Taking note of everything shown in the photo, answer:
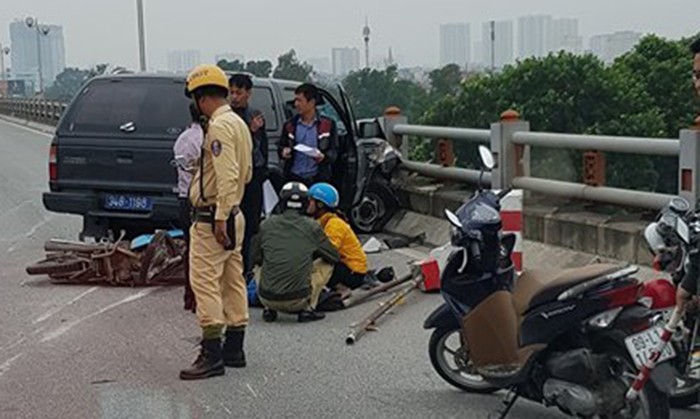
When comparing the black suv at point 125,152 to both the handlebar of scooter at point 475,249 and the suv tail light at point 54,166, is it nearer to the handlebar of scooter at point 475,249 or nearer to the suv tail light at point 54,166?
the suv tail light at point 54,166

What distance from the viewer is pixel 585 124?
123ft

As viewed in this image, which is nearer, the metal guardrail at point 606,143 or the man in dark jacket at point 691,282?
the man in dark jacket at point 691,282

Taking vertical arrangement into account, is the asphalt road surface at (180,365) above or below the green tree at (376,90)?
below

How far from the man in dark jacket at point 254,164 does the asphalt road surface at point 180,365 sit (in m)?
0.62

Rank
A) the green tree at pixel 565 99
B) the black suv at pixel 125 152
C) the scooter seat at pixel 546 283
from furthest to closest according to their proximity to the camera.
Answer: the green tree at pixel 565 99, the black suv at pixel 125 152, the scooter seat at pixel 546 283

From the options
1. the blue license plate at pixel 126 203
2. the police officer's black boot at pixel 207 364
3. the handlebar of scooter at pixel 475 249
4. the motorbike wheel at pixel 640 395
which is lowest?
the police officer's black boot at pixel 207 364

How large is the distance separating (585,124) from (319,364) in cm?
3185

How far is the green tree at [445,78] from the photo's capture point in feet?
206

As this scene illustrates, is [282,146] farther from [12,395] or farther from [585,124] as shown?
[585,124]

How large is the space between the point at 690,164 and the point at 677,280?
133 inches

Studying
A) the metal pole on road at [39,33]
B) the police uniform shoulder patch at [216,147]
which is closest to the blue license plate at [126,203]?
the police uniform shoulder patch at [216,147]

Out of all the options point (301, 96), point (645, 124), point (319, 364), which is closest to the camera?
point (319, 364)

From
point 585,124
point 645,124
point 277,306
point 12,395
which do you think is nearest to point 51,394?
point 12,395

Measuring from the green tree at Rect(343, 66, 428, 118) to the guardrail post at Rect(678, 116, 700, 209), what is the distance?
21.1 metres
